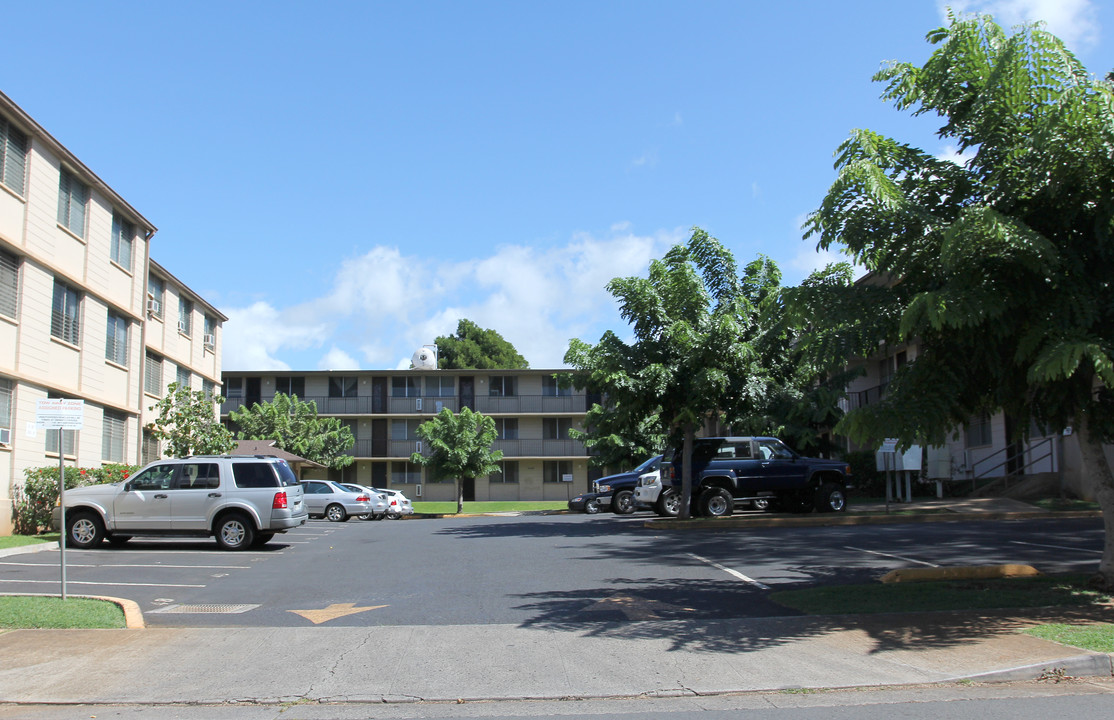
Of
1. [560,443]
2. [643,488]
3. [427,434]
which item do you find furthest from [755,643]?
[560,443]

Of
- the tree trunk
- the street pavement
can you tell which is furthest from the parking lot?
the tree trunk

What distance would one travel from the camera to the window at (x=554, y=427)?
53.3 metres

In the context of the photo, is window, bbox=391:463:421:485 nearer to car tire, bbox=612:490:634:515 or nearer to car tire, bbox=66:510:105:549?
car tire, bbox=612:490:634:515

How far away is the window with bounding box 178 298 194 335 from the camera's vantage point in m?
31.1

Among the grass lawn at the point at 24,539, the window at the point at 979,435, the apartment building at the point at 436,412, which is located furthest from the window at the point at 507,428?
the grass lawn at the point at 24,539

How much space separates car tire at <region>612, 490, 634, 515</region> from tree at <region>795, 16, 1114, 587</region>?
20077 millimetres

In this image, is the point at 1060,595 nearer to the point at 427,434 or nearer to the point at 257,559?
the point at 257,559

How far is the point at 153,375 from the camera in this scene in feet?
92.7

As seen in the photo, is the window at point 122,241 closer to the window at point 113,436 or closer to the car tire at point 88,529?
the window at point 113,436

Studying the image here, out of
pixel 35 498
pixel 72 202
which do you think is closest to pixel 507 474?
pixel 72 202

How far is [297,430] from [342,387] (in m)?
9.49

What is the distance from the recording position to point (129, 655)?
307 inches

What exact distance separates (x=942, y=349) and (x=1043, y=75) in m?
2.82

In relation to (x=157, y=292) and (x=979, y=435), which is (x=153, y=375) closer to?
(x=157, y=292)
